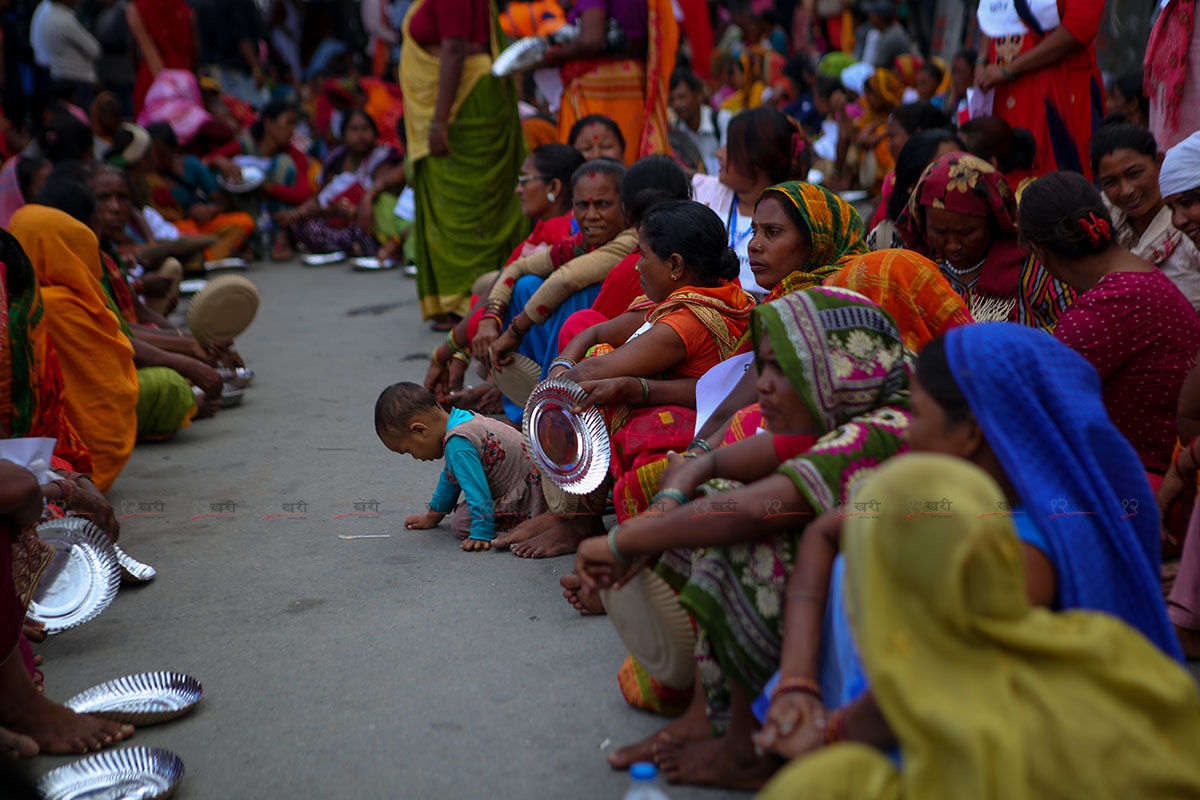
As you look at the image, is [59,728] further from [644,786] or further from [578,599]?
[644,786]

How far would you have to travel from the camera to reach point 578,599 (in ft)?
10.5

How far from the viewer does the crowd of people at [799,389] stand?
1586mm

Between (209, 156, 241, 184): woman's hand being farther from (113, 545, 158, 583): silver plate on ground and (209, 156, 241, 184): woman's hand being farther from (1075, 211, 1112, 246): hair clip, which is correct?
(1075, 211, 1112, 246): hair clip

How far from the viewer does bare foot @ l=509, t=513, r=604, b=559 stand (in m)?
3.68

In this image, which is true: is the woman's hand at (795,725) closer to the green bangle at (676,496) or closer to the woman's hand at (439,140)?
the green bangle at (676,496)

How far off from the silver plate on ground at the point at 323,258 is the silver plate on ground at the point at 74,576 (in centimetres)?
746

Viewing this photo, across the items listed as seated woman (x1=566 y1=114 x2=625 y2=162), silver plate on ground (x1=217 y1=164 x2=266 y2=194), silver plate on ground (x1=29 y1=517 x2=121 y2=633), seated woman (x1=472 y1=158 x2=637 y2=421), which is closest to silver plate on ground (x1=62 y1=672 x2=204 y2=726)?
silver plate on ground (x1=29 y1=517 x2=121 y2=633)

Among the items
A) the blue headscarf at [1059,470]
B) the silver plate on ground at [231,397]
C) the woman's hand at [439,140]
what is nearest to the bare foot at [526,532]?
the blue headscarf at [1059,470]

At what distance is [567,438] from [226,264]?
7.67 m

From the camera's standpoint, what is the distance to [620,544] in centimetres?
221

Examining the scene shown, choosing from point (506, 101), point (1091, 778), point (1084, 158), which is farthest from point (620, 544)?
point (506, 101)

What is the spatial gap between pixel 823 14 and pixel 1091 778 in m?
12.4

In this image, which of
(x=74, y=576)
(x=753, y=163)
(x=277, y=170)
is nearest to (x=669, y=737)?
(x=74, y=576)

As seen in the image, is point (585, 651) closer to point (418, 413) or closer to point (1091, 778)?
point (418, 413)
